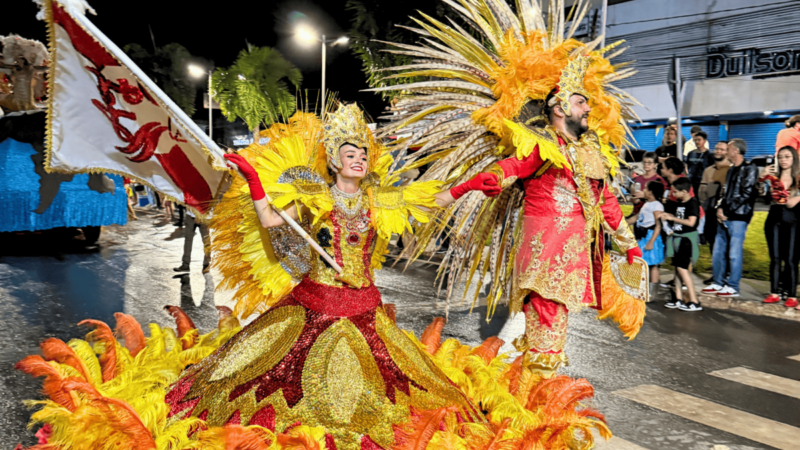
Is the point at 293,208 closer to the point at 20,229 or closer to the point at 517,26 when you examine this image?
the point at 517,26

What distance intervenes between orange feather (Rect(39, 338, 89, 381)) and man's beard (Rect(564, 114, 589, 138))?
3063mm

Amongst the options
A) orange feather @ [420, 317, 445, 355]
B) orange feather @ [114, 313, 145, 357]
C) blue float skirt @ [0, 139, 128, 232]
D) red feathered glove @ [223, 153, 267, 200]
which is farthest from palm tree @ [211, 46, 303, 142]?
red feathered glove @ [223, 153, 267, 200]

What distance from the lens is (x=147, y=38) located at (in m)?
17.6

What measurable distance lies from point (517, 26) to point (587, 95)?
2.43 feet

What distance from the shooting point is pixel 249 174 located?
2826 mm

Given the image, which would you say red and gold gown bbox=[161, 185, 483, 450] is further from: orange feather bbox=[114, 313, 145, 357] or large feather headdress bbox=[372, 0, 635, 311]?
large feather headdress bbox=[372, 0, 635, 311]

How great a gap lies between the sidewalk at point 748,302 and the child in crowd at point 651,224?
572mm

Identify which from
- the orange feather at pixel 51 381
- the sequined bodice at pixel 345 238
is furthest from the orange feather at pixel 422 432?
the orange feather at pixel 51 381

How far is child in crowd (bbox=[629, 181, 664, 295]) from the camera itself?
764 cm

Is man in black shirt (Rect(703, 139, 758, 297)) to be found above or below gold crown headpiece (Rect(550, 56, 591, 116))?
below

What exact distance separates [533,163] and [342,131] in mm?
1227

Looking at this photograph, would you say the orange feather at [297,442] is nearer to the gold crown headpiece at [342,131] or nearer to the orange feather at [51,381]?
the orange feather at [51,381]

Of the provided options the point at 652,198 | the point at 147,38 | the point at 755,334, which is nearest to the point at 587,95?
the point at 755,334

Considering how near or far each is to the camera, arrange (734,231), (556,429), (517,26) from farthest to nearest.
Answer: (734,231) < (517,26) < (556,429)
